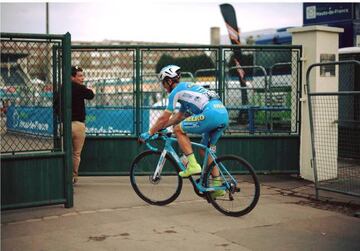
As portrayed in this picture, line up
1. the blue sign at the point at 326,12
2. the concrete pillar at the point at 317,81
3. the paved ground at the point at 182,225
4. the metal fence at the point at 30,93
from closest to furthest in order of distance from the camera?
the paved ground at the point at 182,225, the metal fence at the point at 30,93, the concrete pillar at the point at 317,81, the blue sign at the point at 326,12

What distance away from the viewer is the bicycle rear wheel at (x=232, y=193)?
20.3ft

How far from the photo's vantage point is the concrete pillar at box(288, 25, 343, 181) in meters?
8.23

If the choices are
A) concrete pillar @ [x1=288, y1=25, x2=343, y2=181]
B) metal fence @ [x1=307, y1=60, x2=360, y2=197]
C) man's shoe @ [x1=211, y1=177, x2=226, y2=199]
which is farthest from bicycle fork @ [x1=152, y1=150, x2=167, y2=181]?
concrete pillar @ [x1=288, y1=25, x2=343, y2=181]

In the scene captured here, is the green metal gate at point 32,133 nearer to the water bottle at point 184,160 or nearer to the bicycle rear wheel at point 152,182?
the bicycle rear wheel at point 152,182

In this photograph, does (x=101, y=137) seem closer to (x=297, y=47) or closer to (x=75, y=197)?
(x=75, y=197)

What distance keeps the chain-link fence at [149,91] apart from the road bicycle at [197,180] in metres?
1.71

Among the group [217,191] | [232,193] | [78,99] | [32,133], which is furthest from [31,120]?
[232,193]

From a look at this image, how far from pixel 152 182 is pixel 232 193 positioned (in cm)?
117

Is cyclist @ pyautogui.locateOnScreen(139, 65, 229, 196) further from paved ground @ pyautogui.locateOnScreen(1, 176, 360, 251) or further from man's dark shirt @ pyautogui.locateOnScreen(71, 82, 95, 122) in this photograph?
man's dark shirt @ pyautogui.locateOnScreen(71, 82, 95, 122)

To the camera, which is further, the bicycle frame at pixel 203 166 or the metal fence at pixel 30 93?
the metal fence at pixel 30 93

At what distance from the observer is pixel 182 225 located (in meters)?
5.89

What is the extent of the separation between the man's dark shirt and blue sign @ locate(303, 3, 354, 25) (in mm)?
8557

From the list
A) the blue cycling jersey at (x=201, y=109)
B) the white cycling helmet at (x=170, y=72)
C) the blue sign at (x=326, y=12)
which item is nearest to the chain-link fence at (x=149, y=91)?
the white cycling helmet at (x=170, y=72)

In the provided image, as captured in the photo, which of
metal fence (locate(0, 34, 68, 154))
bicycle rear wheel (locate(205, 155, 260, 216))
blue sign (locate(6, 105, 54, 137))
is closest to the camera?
bicycle rear wheel (locate(205, 155, 260, 216))
